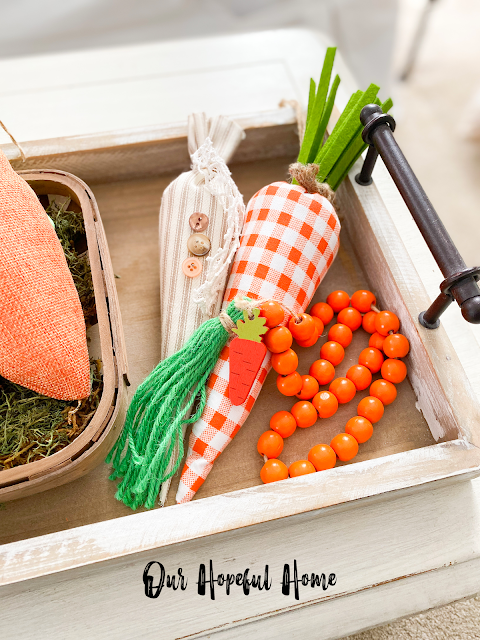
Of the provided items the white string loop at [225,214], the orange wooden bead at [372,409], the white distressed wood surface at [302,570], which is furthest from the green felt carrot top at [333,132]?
the white distressed wood surface at [302,570]

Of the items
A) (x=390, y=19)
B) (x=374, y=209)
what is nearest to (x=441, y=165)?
(x=390, y=19)

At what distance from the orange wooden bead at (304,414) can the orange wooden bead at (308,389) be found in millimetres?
13

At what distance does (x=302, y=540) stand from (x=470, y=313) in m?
0.35

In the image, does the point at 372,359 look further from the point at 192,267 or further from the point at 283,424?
the point at 192,267

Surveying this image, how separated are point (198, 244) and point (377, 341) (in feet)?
0.99

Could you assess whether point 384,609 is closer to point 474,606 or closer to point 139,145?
point 474,606

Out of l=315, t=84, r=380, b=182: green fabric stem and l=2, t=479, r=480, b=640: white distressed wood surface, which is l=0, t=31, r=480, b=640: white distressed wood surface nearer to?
l=2, t=479, r=480, b=640: white distressed wood surface

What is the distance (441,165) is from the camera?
167 centimetres

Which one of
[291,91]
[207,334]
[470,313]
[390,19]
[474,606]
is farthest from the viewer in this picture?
[390,19]

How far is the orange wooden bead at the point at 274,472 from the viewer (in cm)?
68

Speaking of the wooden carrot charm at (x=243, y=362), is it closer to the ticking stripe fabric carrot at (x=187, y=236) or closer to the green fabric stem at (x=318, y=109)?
the ticking stripe fabric carrot at (x=187, y=236)

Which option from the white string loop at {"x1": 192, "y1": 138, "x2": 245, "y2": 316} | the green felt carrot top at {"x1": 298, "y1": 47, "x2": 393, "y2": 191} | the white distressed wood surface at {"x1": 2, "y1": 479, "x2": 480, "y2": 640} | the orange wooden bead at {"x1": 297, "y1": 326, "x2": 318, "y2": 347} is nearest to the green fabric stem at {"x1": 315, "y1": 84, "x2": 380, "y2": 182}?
the green felt carrot top at {"x1": 298, "y1": 47, "x2": 393, "y2": 191}

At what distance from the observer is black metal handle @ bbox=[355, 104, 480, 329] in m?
0.58

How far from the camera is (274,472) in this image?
0.68 m
